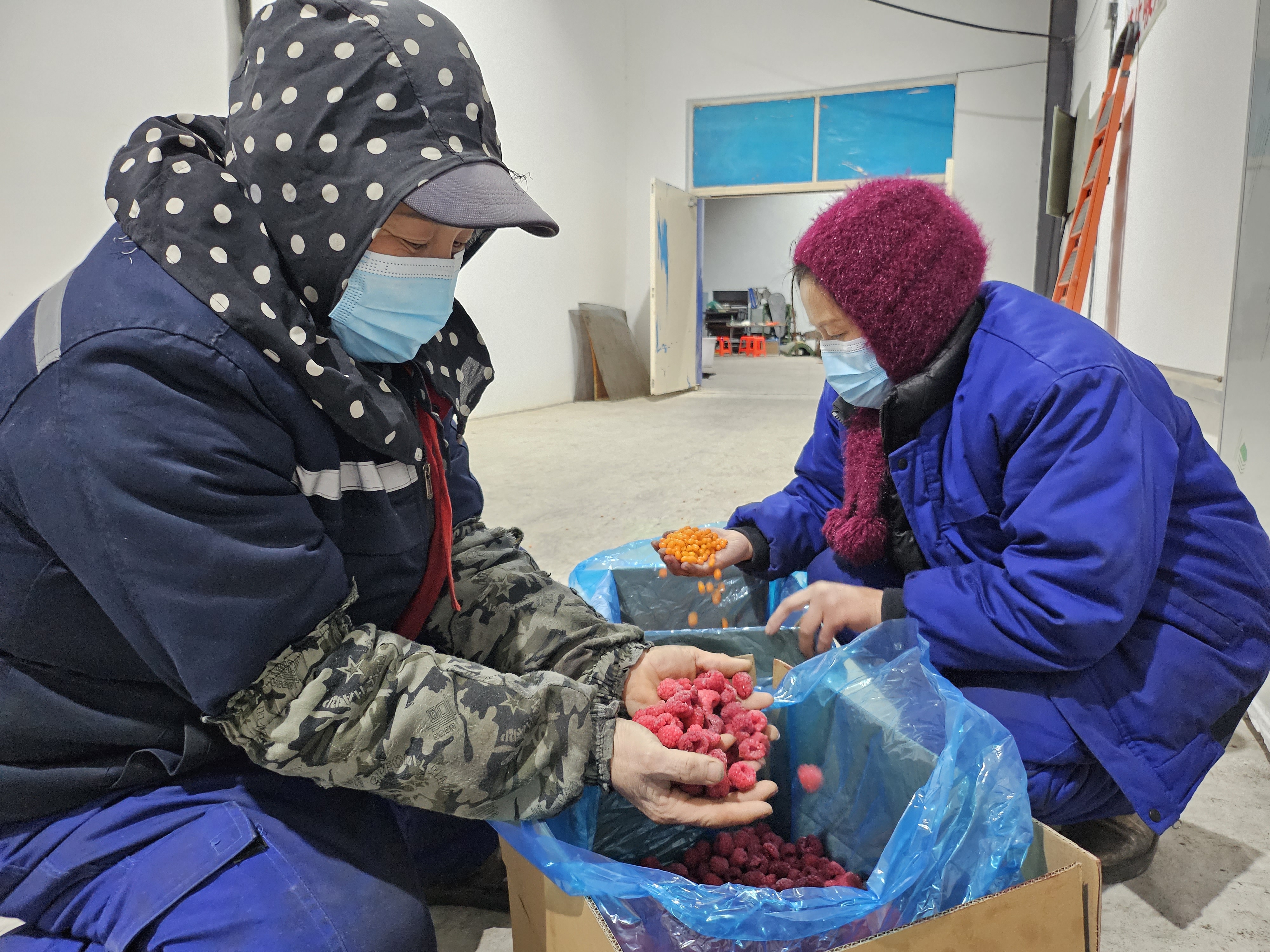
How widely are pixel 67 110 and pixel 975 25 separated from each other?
713cm

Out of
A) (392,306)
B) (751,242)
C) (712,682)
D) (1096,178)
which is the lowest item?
(712,682)

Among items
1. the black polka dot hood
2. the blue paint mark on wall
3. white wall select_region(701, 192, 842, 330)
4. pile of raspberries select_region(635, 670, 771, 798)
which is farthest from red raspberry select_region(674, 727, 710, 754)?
white wall select_region(701, 192, 842, 330)

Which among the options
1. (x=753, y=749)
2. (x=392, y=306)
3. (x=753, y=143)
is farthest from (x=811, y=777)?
(x=753, y=143)

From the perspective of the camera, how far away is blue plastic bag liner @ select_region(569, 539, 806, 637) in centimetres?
187

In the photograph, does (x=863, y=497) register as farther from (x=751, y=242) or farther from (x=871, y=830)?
(x=751, y=242)

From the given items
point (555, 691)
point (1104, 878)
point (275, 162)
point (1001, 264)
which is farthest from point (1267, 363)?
point (1001, 264)

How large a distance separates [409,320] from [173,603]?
0.41 meters

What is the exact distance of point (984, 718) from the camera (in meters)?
0.99

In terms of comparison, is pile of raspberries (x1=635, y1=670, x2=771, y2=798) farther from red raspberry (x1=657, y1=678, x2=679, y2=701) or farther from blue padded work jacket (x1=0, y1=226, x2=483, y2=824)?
blue padded work jacket (x1=0, y1=226, x2=483, y2=824)

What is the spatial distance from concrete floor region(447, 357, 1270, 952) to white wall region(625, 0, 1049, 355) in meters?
2.35

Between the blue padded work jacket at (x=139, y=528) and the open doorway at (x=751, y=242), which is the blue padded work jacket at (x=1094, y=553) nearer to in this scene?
the blue padded work jacket at (x=139, y=528)

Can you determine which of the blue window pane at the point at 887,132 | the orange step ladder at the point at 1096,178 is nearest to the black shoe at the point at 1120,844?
the orange step ladder at the point at 1096,178

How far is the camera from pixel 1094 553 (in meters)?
1.04

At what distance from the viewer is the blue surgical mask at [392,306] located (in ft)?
3.09
